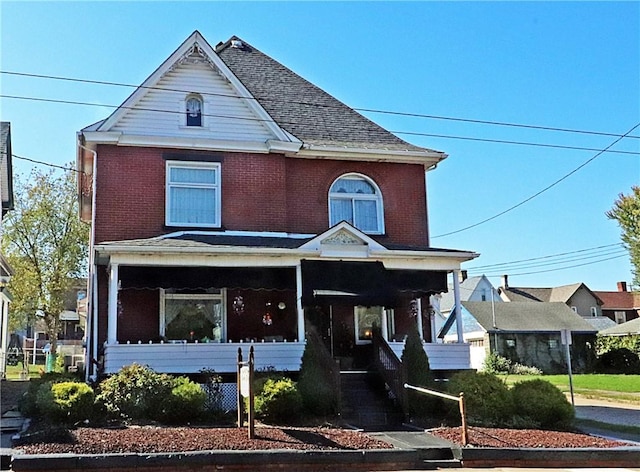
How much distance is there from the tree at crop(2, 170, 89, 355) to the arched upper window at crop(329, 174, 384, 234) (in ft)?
68.8

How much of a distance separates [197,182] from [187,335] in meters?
4.20

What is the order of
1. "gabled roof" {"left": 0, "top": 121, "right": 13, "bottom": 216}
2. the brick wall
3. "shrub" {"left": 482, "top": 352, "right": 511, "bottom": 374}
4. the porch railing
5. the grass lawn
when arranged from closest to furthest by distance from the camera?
the porch railing
the brick wall
"gabled roof" {"left": 0, "top": 121, "right": 13, "bottom": 216}
the grass lawn
"shrub" {"left": 482, "top": 352, "right": 511, "bottom": 374}

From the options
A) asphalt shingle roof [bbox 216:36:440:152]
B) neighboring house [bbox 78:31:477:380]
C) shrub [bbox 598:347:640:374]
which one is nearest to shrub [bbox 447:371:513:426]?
neighboring house [bbox 78:31:477:380]

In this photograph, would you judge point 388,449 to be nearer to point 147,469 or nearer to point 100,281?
point 147,469

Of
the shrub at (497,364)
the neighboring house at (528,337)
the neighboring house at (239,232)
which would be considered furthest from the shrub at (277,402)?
the neighboring house at (528,337)

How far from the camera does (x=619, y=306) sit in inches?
3135

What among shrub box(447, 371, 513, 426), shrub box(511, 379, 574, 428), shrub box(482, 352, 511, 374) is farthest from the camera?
shrub box(482, 352, 511, 374)

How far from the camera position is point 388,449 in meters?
11.0

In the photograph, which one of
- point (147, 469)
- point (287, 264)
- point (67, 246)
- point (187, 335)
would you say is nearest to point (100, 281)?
point (187, 335)

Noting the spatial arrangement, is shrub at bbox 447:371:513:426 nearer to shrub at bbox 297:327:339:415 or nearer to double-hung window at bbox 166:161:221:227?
shrub at bbox 297:327:339:415

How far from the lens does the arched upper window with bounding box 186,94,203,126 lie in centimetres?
1905

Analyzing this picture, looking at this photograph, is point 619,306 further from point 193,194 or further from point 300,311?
point 300,311

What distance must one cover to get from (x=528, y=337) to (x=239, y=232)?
34271mm

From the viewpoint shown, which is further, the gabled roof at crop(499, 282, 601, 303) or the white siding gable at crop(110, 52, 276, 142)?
the gabled roof at crop(499, 282, 601, 303)
